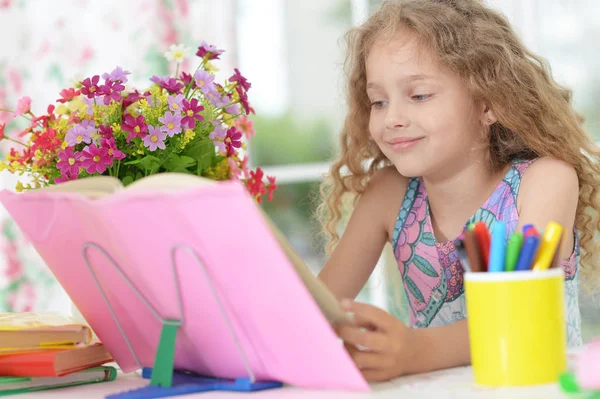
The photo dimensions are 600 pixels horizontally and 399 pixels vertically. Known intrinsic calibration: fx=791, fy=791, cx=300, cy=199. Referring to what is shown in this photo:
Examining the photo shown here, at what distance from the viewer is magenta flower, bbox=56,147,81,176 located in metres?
0.99

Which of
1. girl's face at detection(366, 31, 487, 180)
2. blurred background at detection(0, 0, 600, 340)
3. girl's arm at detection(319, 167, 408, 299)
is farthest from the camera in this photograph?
blurred background at detection(0, 0, 600, 340)

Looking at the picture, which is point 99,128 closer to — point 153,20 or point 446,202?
point 446,202

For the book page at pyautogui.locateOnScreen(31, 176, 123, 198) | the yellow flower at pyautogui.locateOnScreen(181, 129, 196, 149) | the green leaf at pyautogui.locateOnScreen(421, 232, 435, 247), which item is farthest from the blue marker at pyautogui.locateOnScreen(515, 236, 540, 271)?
the green leaf at pyautogui.locateOnScreen(421, 232, 435, 247)

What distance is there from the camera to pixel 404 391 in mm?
740

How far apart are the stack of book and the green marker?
0.47 metres

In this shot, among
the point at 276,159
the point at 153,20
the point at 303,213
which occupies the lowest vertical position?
the point at 303,213

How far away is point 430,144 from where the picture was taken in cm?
123

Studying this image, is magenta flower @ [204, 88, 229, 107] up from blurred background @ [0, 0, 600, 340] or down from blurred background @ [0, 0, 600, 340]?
down

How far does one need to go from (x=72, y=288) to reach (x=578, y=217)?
2.88 feet

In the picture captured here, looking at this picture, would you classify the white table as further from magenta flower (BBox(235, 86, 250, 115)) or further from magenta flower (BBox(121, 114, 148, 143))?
magenta flower (BBox(235, 86, 250, 115))

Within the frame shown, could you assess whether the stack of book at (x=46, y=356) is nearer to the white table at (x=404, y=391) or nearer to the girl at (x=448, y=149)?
the white table at (x=404, y=391)

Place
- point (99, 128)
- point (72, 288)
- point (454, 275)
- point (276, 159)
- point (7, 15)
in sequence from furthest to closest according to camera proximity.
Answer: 1. point (276, 159)
2. point (7, 15)
3. point (454, 275)
4. point (99, 128)
5. point (72, 288)

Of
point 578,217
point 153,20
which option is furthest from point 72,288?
point 153,20

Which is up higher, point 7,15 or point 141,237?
point 7,15
